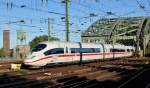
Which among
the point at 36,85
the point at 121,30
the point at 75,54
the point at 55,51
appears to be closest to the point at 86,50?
the point at 75,54

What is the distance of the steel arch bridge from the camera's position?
379 feet

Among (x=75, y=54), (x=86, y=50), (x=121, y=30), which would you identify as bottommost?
(x=75, y=54)

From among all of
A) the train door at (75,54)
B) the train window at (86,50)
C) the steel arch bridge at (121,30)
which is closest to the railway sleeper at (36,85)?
the train door at (75,54)

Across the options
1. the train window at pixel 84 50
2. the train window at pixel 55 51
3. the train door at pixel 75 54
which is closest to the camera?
the train window at pixel 55 51

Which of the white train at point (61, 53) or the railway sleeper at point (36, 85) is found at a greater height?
the white train at point (61, 53)

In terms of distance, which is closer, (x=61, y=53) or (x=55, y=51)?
(x=55, y=51)

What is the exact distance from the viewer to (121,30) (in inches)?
5084

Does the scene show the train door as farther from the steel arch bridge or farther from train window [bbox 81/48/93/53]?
the steel arch bridge

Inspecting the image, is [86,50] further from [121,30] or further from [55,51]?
[121,30]

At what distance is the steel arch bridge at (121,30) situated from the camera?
115438 mm

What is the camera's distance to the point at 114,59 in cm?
6009

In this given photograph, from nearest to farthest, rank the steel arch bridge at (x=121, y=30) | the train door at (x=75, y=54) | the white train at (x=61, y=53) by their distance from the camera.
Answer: the white train at (x=61, y=53) → the train door at (x=75, y=54) → the steel arch bridge at (x=121, y=30)

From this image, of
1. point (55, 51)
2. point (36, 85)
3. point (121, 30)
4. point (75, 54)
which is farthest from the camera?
point (121, 30)

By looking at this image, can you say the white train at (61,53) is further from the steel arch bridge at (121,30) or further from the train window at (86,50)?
the steel arch bridge at (121,30)
